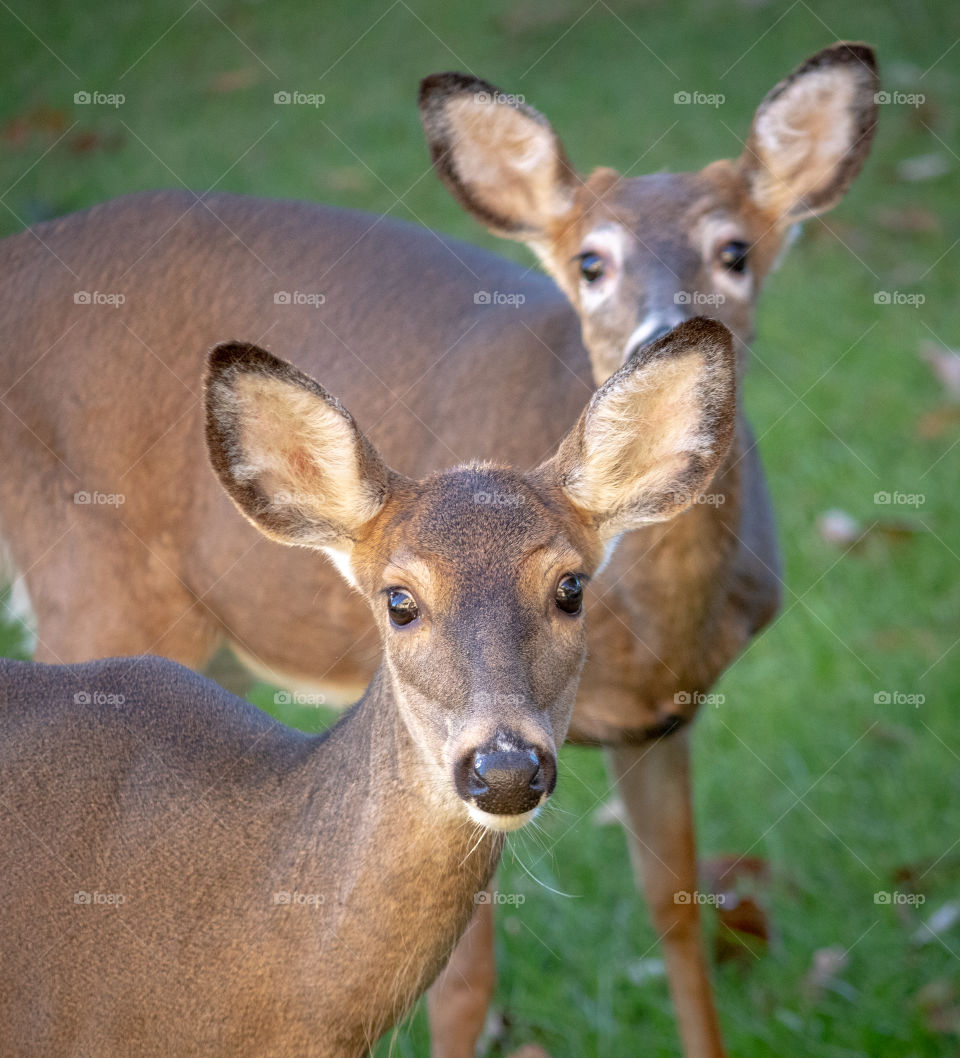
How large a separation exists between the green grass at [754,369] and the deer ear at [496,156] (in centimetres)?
187

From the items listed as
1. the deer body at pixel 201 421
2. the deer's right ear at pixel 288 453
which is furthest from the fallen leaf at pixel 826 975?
the deer's right ear at pixel 288 453

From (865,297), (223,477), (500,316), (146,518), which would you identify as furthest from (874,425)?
(223,477)

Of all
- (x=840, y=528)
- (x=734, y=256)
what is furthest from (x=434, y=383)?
(x=840, y=528)

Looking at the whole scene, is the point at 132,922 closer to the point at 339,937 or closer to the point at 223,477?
the point at 339,937

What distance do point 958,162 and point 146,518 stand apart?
21.6ft

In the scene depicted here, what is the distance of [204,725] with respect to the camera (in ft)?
11.3

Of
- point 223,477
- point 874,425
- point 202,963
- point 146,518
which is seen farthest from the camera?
point 874,425

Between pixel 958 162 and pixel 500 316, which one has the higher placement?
pixel 500 316

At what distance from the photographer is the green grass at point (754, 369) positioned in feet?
17.1

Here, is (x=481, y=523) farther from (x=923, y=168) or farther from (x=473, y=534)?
(x=923, y=168)

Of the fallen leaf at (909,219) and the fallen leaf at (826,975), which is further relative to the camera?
the fallen leaf at (909,219)

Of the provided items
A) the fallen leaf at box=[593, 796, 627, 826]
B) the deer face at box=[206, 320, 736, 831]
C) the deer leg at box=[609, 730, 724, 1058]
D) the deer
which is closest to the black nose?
the deer face at box=[206, 320, 736, 831]

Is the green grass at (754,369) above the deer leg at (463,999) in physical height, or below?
below

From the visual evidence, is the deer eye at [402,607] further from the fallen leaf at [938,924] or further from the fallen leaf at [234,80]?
the fallen leaf at [234,80]
